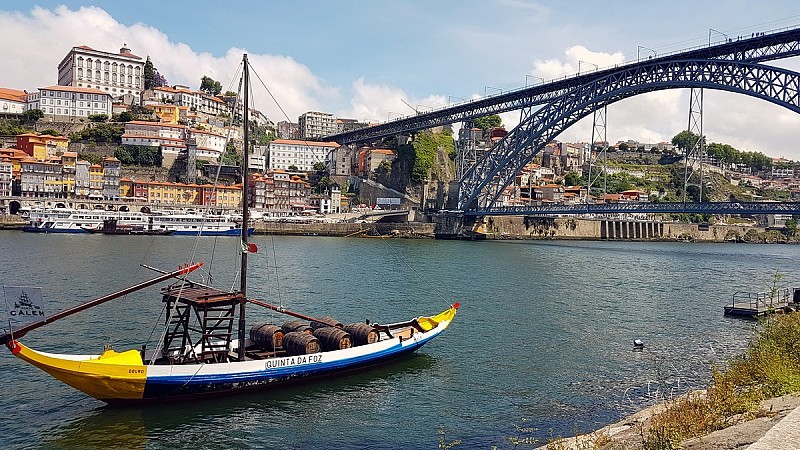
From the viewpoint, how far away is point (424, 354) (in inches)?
738

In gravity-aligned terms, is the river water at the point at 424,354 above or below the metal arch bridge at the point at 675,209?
below

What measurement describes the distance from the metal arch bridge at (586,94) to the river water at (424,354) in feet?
52.6

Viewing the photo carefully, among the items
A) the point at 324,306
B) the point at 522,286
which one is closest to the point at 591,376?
the point at 324,306

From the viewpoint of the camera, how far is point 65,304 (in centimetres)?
A: 2364

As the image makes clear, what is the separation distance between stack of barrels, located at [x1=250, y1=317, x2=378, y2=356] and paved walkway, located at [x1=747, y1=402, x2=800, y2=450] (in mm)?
10441

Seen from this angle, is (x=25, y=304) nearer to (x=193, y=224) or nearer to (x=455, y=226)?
(x=193, y=224)

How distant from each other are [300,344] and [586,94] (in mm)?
53808

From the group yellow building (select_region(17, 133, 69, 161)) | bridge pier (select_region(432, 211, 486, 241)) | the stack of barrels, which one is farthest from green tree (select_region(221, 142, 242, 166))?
the stack of barrels

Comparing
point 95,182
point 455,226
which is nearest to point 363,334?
point 455,226

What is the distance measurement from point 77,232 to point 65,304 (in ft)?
154

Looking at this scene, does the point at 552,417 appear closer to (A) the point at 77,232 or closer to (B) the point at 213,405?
(B) the point at 213,405

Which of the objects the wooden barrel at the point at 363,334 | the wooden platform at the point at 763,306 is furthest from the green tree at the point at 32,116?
the wooden platform at the point at 763,306

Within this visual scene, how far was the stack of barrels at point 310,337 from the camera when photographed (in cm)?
1553

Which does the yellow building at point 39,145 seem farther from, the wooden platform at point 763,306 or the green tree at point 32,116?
the wooden platform at point 763,306
